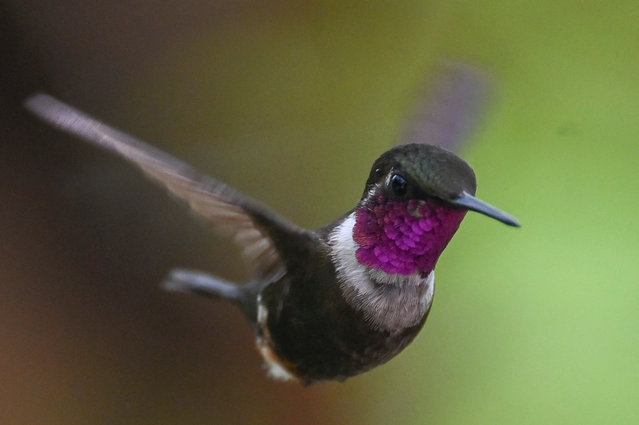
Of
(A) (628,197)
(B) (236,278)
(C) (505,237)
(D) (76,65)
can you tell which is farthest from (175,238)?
(A) (628,197)

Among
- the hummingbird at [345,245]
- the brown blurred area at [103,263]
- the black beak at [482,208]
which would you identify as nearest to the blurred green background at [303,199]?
the brown blurred area at [103,263]

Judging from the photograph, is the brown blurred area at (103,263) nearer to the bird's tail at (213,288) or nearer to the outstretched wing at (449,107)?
the bird's tail at (213,288)

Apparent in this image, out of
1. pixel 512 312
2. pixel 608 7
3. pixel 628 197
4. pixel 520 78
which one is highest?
pixel 608 7

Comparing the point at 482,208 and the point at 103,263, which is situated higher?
the point at 482,208

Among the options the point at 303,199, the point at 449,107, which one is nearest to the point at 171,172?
the point at 449,107

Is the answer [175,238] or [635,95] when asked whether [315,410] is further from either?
[635,95]

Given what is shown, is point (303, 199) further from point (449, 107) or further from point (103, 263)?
point (449, 107)

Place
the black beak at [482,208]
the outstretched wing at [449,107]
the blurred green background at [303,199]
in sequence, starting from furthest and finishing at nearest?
the blurred green background at [303,199]
the outstretched wing at [449,107]
the black beak at [482,208]
